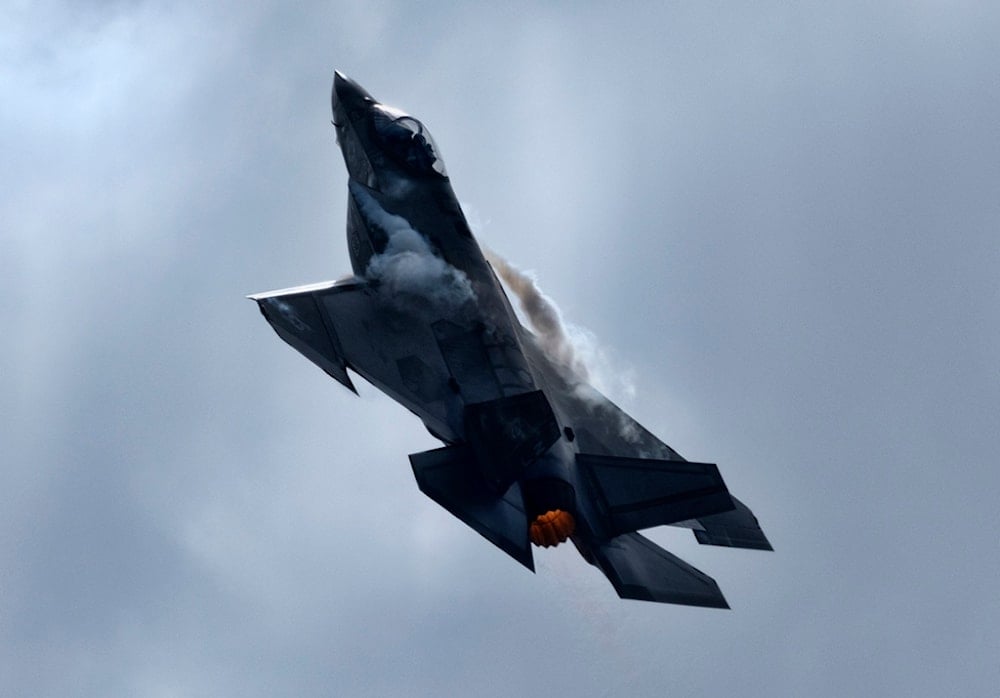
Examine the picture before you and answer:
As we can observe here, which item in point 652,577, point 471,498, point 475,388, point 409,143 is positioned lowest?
point 652,577

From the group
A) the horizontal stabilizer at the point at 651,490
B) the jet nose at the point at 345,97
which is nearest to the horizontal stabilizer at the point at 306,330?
the horizontal stabilizer at the point at 651,490

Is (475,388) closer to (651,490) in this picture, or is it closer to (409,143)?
(651,490)

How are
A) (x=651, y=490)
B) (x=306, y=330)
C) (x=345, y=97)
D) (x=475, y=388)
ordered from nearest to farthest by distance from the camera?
(x=651, y=490) < (x=475, y=388) < (x=306, y=330) < (x=345, y=97)

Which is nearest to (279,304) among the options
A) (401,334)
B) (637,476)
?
(401,334)

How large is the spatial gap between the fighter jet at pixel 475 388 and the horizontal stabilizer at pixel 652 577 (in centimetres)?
4

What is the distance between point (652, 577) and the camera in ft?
132

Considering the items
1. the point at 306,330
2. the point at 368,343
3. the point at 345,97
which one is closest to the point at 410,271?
the point at 368,343

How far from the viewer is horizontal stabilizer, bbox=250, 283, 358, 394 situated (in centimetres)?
4300

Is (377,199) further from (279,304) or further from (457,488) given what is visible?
(457,488)

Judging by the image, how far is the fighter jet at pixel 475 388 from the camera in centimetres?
3969

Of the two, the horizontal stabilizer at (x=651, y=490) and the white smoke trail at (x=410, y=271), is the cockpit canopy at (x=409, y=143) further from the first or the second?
the horizontal stabilizer at (x=651, y=490)

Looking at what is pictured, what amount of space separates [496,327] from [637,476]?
6.46 m

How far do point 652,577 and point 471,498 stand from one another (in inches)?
210

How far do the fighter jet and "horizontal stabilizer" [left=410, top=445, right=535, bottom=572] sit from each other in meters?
0.04
